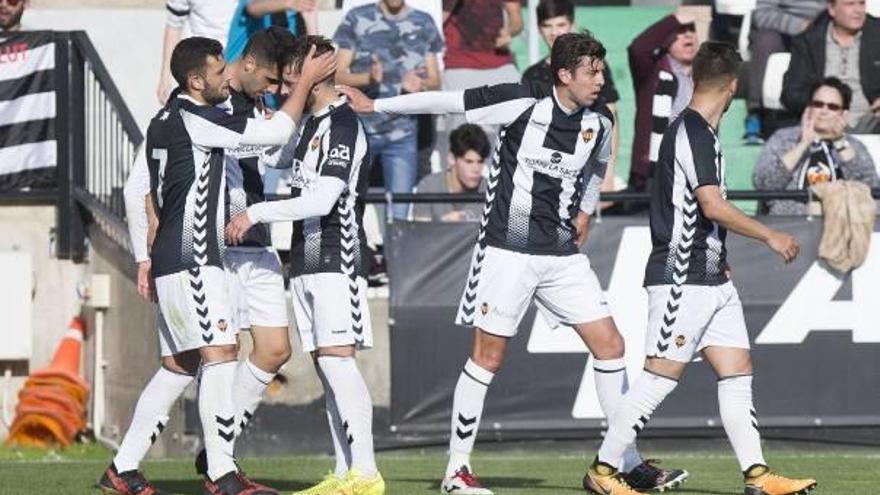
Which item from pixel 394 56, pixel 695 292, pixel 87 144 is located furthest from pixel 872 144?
pixel 695 292

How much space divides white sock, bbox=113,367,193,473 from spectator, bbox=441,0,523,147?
20.7 ft

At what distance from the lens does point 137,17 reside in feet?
60.1

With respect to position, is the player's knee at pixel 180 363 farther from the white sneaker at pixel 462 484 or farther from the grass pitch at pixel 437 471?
the white sneaker at pixel 462 484

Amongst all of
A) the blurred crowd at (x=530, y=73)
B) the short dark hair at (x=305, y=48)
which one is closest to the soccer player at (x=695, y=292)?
the short dark hair at (x=305, y=48)

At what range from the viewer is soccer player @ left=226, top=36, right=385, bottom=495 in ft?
35.2

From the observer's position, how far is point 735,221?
10648mm

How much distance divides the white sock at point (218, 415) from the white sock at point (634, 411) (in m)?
1.90

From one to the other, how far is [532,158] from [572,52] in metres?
0.59

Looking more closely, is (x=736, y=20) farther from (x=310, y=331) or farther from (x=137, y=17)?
(x=310, y=331)

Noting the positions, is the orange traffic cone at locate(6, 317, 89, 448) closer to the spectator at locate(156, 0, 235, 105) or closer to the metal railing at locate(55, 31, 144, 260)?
the metal railing at locate(55, 31, 144, 260)

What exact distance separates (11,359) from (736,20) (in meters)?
6.90

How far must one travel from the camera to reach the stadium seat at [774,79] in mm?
17297

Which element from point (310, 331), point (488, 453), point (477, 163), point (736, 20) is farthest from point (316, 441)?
point (736, 20)

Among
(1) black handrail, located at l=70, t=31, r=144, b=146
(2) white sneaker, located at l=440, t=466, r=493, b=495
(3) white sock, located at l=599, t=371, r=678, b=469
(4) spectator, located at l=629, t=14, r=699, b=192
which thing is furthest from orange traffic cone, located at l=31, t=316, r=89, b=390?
(3) white sock, located at l=599, t=371, r=678, b=469
